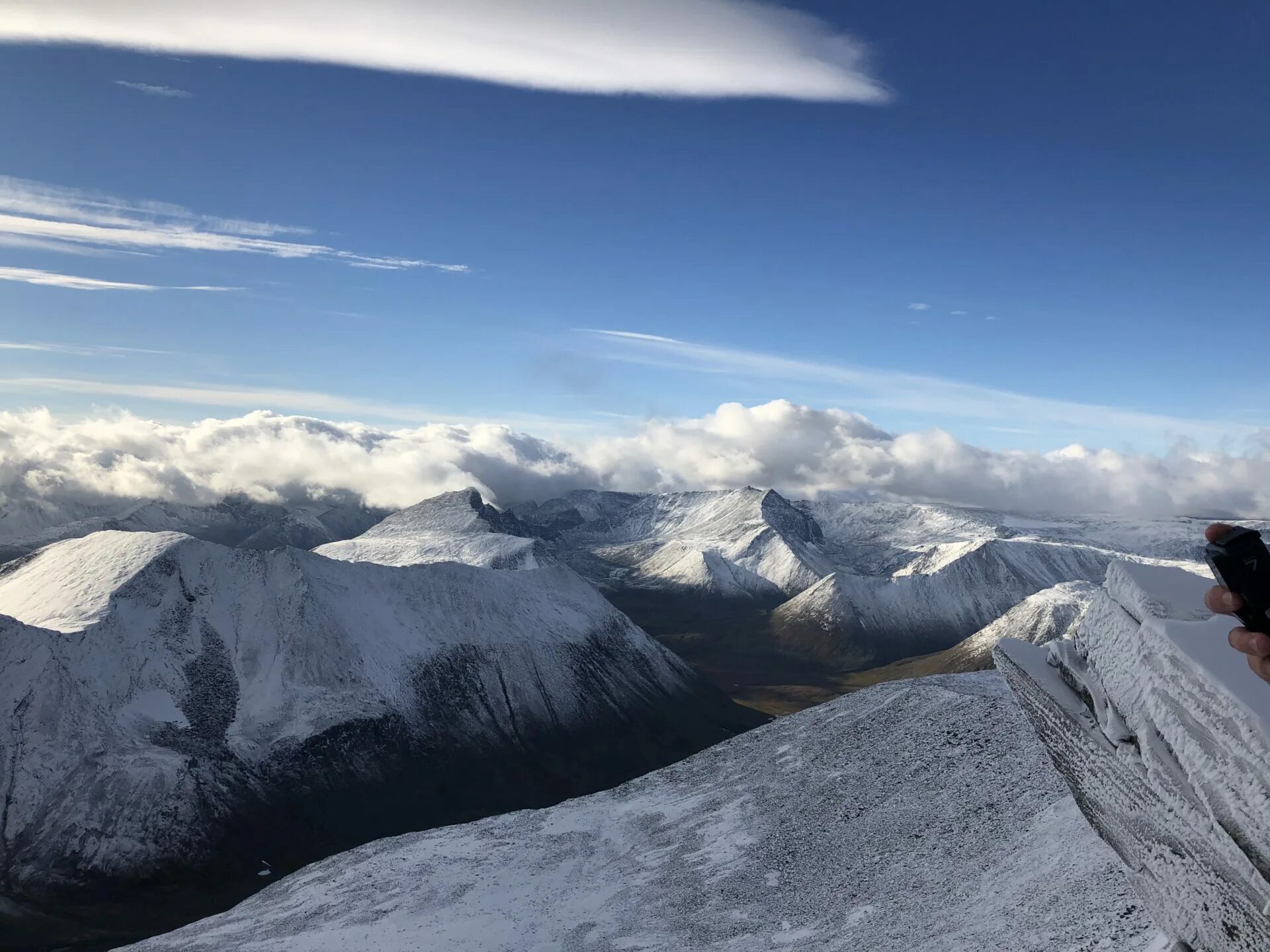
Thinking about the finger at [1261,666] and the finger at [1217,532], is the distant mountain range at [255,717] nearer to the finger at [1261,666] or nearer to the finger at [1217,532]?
the finger at [1261,666]

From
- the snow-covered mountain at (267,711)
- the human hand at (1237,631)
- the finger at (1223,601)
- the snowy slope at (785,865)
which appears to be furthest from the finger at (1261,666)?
the snow-covered mountain at (267,711)

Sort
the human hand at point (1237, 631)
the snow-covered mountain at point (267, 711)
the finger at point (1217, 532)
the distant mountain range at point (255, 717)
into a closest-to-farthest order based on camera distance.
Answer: the finger at point (1217, 532), the human hand at point (1237, 631), the distant mountain range at point (255, 717), the snow-covered mountain at point (267, 711)

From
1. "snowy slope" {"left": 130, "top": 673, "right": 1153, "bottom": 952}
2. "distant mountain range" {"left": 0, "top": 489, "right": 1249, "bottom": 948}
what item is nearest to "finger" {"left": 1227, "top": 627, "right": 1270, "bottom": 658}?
"snowy slope" {"left": 130, "top": 673, "right": 1153, "bottom": 952}

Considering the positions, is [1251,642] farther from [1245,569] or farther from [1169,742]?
[1169,742]

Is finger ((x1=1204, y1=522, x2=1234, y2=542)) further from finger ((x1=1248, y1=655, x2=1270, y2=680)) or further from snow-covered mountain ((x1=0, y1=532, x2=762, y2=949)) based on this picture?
snow-covered mountain ((x1=0, y1=532, x2=762, y2=949))

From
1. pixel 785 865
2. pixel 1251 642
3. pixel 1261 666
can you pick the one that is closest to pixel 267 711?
pixel 785 865

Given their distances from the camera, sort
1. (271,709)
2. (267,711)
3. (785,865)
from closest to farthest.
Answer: (785,865) < (267,711) < (271,709)
